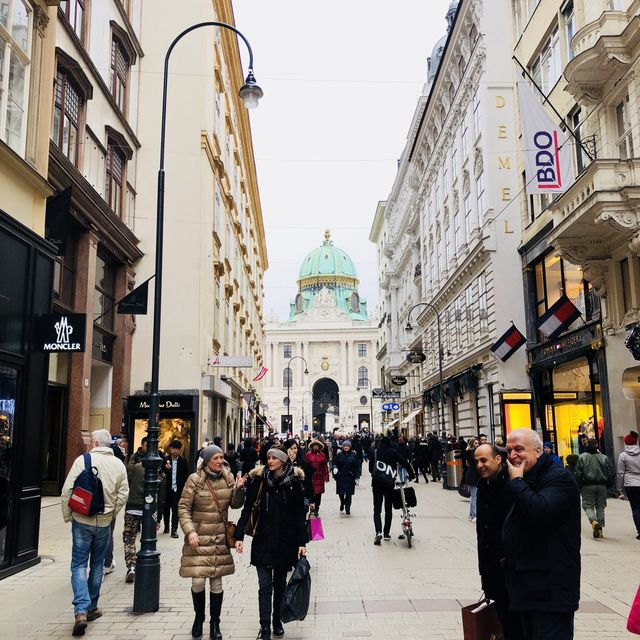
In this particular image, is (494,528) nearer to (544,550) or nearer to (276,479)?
(544,550)

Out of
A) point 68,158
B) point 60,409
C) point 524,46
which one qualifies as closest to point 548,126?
point 524,46

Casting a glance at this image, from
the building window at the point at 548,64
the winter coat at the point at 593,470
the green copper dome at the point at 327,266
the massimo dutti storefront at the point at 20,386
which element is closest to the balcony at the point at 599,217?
the winter coat at the point at 593,470

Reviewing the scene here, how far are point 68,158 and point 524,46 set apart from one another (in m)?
17.1

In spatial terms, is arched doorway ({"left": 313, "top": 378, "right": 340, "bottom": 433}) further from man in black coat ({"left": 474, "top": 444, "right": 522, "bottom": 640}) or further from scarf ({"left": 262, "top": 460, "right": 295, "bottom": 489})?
man in black coat ({"left": 474, "top": 444, "right": 522, "bottom": 640})

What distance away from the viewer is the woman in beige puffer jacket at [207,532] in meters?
6.73

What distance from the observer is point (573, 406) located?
72.9 feet

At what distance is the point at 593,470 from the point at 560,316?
881 centimetres

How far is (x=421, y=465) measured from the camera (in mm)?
27734

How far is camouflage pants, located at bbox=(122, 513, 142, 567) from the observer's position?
31.6ft

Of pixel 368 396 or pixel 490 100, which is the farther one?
pixel 368 396

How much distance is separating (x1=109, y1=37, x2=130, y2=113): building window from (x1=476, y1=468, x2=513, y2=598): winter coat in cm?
2051

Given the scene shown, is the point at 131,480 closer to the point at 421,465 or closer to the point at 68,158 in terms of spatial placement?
the point at 68,158

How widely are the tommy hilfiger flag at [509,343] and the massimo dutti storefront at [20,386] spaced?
16.6 metres

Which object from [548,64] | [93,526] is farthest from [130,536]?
[548,64]
